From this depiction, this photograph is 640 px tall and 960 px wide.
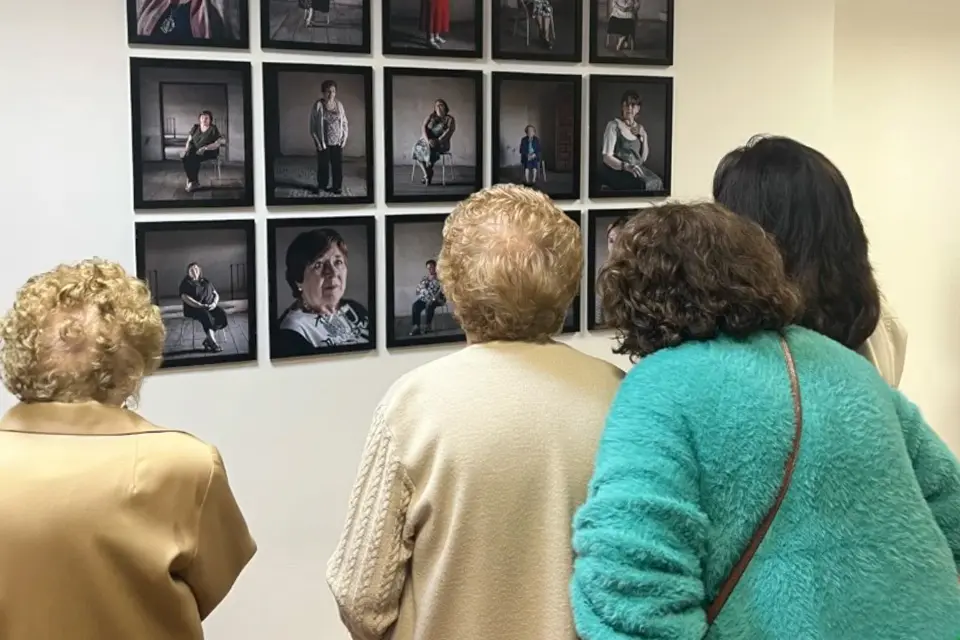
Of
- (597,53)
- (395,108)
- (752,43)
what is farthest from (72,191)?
(752,43)

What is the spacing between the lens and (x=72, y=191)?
2334 mm

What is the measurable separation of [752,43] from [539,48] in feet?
2.60

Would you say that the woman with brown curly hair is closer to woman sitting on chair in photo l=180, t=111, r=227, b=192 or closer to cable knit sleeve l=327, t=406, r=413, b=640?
cable knit sleeve l=327, t=406, r=413, b=640

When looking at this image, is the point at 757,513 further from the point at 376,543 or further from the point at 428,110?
the point at 428,110

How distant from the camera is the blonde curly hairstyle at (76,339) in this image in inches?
58.5

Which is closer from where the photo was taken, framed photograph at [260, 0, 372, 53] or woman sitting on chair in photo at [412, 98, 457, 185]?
framed photograph at [260, 0, 372, 53]

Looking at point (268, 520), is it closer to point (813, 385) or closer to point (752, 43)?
point (813, 385)

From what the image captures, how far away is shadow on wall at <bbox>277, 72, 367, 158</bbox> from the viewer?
8.27 feet

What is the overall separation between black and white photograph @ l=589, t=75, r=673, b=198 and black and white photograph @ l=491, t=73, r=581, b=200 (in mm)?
67

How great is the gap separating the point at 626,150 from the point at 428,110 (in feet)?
2.14

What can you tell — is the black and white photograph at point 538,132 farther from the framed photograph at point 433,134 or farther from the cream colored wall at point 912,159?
the cream colored wall at point 912,159

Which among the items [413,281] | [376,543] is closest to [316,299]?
[413,281]

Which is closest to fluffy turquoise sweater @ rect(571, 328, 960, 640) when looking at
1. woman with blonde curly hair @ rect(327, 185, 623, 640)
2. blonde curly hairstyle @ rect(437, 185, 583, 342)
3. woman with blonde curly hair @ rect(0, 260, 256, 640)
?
woman with blonde curly hair @ rect(327, 185, 623, 640)

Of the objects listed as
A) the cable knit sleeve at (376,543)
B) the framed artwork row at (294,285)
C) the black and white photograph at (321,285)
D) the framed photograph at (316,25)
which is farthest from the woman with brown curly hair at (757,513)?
the framed photograph at (316,25)
